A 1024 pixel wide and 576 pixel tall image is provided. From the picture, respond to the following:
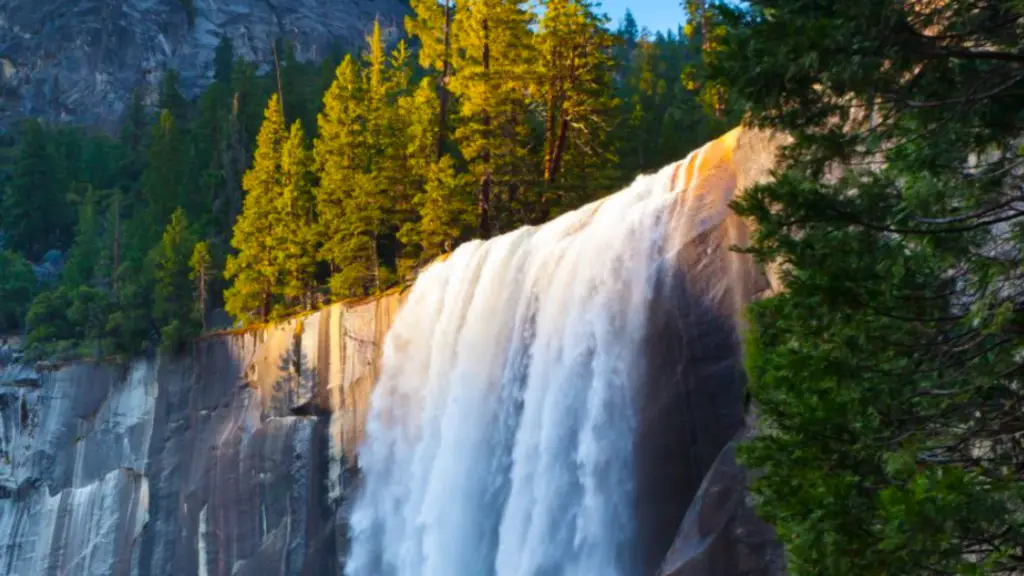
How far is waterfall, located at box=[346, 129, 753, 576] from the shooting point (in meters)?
16.6

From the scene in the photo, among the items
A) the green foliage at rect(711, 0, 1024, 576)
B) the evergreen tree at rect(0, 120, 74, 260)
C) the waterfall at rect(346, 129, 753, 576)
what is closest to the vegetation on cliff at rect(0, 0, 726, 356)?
the evergreen tree at rect(0, 120, 74, 260)

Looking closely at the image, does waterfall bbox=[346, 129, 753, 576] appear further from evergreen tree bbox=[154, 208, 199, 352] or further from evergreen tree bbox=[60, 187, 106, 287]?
evergreen tree bbox=[60, 187, 106, 287]

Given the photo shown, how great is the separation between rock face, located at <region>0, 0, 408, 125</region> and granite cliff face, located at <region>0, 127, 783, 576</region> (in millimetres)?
38161

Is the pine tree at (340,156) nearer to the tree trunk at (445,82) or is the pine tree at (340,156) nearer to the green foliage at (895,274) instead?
the tree trunk at (445,82)

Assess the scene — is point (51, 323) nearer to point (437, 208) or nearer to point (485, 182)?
point (437, 208)

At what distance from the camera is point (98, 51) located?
71250 mm

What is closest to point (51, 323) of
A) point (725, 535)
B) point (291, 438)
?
point (291, 438)

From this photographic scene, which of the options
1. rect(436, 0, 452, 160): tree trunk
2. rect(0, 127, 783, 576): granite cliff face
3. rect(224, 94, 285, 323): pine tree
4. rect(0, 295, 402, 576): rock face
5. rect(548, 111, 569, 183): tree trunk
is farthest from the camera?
rect(224, 94, 285, 323): pine tree

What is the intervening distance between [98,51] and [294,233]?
45421 millimetres

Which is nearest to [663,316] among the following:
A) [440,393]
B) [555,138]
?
[440,393]

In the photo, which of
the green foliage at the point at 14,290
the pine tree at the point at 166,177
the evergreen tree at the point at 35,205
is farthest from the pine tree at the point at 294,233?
the evergreen tree at the point at 35,205

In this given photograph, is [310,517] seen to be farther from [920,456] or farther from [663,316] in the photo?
[920,456]

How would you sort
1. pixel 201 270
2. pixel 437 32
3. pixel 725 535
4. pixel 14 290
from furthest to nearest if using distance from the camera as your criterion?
1. pixel 14 290
2. pixel 201 270
3. pixel 437 32
4. pixel 725 535

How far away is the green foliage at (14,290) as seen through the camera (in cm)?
4469
